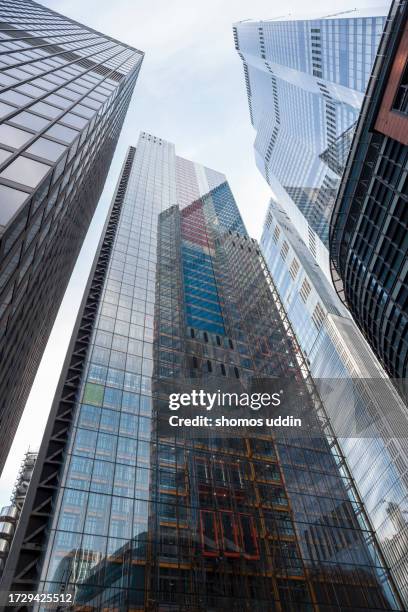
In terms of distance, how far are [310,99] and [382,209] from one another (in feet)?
335

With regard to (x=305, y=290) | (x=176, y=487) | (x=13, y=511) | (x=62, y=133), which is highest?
(x=62, y=133)

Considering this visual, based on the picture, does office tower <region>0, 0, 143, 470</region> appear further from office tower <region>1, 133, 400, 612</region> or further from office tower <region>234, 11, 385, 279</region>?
office tower <region>234, 11, 385, 279</region>

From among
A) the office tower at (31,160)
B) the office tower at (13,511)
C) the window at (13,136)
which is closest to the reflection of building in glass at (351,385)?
the office tower at (13,511)

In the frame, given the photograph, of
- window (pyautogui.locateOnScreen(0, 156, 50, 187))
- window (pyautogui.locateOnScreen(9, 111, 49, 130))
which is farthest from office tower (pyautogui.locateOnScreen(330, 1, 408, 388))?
window (pyautogui.locateOnScreen(0, 156, 50, 187))

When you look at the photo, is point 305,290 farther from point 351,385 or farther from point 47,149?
point 47,149

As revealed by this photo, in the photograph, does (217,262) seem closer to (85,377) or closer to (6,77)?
(85,377)

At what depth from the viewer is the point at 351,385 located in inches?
3652

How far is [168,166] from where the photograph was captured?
305 feet

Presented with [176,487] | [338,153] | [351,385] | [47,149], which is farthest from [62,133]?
[338,153]

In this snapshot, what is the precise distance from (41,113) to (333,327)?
296 feet

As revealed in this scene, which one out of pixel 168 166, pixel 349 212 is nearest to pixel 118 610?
pixel 349 212

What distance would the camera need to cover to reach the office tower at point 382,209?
30.7 metres

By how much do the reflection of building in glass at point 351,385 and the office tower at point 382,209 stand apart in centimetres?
2708

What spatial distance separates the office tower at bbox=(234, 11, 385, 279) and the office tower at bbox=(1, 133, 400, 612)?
71948 millimetres
